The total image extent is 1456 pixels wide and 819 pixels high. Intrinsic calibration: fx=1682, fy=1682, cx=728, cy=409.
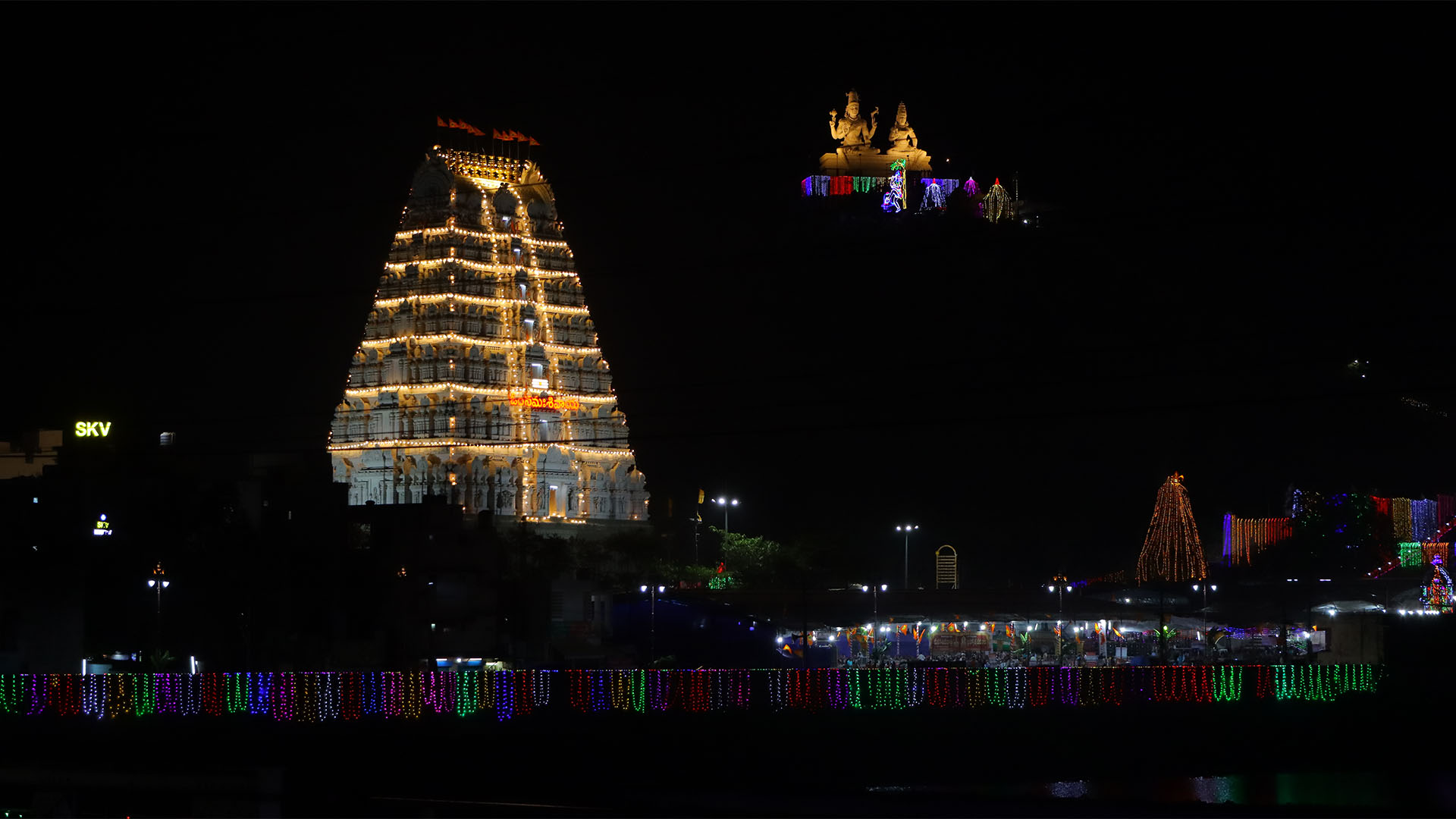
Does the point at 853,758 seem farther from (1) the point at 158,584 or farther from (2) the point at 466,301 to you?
(2) the point at 466,301

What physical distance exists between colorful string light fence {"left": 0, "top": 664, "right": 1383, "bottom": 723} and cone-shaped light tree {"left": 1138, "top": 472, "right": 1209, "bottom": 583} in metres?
54.3

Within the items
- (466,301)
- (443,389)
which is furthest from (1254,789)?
(466,301)

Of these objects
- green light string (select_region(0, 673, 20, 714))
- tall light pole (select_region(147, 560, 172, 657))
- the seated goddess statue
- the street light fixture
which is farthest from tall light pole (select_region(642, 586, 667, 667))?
the seated goddess statue

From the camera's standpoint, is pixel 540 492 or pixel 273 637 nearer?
pixel 273 637

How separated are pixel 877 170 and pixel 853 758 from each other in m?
103

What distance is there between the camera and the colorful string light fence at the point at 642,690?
61188mm

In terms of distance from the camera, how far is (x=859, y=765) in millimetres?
69750

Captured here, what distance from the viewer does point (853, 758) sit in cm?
6981

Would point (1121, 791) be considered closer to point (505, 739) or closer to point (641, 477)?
point (505, 739)

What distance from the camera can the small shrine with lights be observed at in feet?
535

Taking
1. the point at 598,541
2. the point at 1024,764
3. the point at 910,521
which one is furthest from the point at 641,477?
the point at 1024,764

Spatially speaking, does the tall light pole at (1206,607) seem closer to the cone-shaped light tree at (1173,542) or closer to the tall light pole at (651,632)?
the cone-shaped light tree at (1173,542)

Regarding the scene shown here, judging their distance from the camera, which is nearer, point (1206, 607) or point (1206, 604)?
point (1206, 607)

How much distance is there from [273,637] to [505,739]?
24.2 meters
